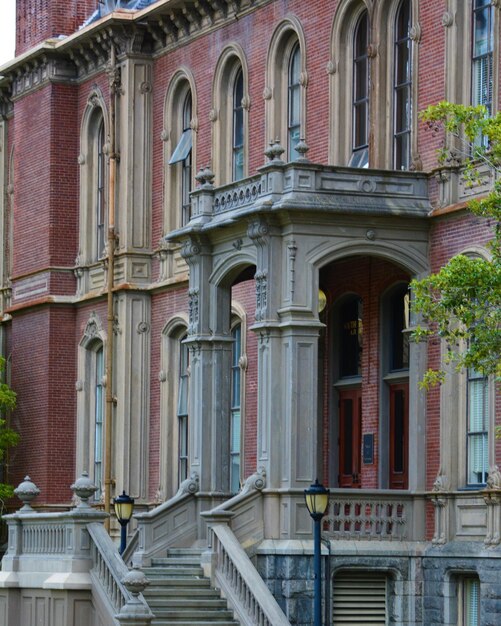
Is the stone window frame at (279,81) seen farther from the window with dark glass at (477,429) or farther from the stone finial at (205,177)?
the window with dark glass at (477,429)

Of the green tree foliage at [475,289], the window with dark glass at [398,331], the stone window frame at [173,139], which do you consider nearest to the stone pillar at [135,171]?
the stone window frame at [173,139]

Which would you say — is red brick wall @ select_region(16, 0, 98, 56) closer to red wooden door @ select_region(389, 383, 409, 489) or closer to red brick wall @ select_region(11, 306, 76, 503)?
red brick wall @ select_region(11, 306, 76, 503)

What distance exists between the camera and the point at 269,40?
3634cm

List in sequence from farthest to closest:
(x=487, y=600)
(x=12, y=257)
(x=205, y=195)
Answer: (x=12, y=257) → (x=205, y=195) → (x=487, y=600)

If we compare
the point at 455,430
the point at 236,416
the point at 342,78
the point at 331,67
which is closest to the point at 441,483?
the point at 455,430

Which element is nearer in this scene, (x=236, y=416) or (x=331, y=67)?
(x=331, y=67)

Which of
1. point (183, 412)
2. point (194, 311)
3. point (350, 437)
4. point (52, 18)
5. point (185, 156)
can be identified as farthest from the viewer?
point (52, 18)

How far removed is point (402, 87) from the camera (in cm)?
3222

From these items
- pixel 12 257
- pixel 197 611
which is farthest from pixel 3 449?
pixel 197 611

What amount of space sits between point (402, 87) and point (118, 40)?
10520 mm

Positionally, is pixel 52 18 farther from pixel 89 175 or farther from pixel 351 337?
pixel 351 337

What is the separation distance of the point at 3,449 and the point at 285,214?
15597 millimetres

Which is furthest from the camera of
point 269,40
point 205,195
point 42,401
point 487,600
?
point 42,401

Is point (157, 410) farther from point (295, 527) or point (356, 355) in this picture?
point (295, 527)
